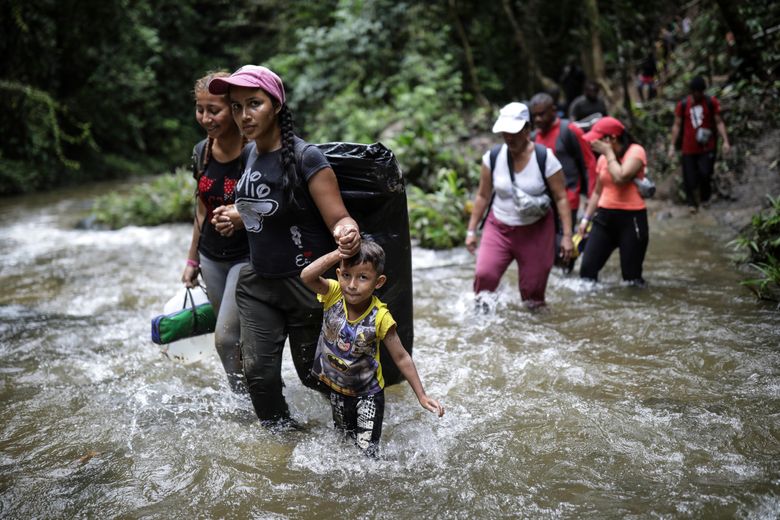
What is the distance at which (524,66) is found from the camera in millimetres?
17734

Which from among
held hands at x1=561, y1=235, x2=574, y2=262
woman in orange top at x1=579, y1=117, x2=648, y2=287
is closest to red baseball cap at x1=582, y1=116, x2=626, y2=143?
woman in orange top at x1=579, y1=117, x2=648, y2=287

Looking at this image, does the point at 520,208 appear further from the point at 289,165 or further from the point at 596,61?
the point at 596,61

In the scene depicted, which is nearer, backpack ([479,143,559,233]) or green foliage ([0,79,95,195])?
backpack ([479,143,559,233])

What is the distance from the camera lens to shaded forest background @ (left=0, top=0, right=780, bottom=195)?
1270cm

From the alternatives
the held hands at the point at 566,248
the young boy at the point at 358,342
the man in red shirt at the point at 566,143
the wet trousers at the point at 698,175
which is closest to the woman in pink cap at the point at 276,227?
the young boy at the point at 358,342

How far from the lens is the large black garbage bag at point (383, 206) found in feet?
11.5

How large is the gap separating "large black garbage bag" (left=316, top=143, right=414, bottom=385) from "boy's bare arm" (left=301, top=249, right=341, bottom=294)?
38cm

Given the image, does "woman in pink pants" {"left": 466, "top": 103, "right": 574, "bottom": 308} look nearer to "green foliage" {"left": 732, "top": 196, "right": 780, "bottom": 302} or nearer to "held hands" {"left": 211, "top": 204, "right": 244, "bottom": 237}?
"green foliage" {"left": 732, "top": 196, "right": 780, "bottom": 302}

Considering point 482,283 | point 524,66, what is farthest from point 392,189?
point 524,66

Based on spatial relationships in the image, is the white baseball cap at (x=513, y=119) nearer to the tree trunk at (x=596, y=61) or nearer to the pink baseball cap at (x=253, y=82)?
the pink baseball cap at (x=253, y=82)

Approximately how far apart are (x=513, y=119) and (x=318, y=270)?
2.64 metres

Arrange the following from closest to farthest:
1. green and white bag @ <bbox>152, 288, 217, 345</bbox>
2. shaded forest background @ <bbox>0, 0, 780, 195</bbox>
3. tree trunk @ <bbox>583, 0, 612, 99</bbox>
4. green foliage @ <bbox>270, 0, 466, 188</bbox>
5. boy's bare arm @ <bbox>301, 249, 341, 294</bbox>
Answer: boy's bare arm @ <bbox>301, 249, 341, 294</bbox>
green and white bag @ <bbox>152, 288, 217, 345</bbox>
shaded forest background @ <bbox>0, 0, 780, 195</bbox>
tree trunk @ <bbox>583, 0, 612, 99</bbox>
green foliage @ <bbox>270, 0, 466, 188</bbox>

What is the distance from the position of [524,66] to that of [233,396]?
1542cm

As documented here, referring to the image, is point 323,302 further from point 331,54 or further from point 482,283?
point 331,54
